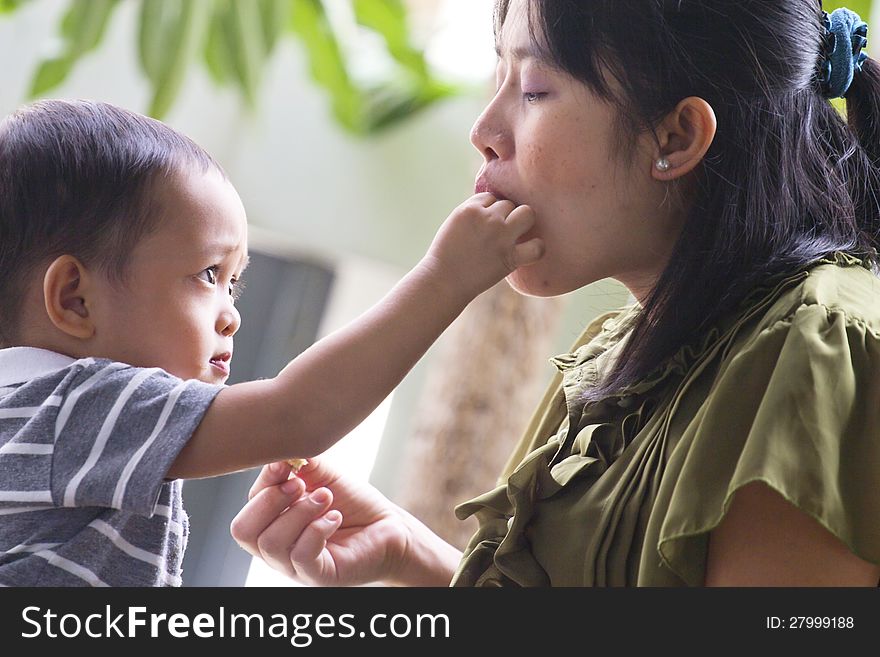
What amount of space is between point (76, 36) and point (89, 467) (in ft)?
5.48

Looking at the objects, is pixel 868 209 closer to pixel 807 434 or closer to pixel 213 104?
pixel 807 434

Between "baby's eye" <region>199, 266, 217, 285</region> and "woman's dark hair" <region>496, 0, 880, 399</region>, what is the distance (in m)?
0.40

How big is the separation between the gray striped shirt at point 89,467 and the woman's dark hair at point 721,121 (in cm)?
43

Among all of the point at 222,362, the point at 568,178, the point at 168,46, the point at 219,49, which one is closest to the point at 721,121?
the point at 568,178

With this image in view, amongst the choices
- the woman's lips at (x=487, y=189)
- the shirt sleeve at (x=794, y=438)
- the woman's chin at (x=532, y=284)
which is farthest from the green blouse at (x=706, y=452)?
the woman's lips at (x=487, y=189)

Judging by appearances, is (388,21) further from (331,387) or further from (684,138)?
(331,387)

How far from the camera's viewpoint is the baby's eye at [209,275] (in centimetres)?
101

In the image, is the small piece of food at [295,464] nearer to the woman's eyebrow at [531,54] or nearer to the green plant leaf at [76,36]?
the woman's eyebrow at [531,54]

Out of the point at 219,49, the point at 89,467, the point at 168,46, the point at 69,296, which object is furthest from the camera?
the point at 219,49

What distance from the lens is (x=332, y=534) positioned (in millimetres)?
1148

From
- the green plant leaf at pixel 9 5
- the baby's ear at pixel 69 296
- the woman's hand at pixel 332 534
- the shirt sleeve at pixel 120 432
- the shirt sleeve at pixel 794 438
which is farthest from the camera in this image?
the green plant leaf at pixel 9 5

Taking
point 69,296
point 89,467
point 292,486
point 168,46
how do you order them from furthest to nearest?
point 168,46
point 292,486
point 69,296
point 89,467

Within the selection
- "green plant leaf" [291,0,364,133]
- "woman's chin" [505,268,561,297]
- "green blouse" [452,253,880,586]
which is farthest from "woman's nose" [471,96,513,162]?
"green plant leaf" [291,0,364,133]

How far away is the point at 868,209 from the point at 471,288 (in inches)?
17.2
